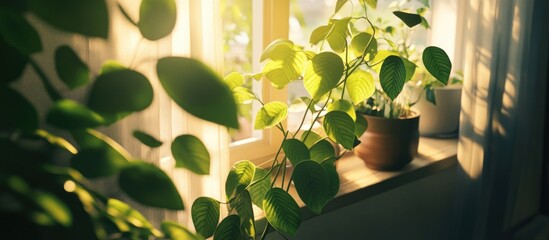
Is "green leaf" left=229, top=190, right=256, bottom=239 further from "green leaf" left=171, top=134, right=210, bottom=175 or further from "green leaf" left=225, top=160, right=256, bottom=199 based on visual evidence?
"green leaf" left=171, top=134, right=210, bottom=175

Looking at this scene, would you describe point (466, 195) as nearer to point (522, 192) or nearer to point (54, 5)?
point (522, 192)

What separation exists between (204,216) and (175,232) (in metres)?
0.35

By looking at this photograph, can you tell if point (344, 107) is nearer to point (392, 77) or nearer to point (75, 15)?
point (392, 77)

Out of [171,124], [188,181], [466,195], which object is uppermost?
[171,124]

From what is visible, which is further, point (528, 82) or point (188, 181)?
point (528, 82)

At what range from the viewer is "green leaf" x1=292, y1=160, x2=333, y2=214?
0.79 m

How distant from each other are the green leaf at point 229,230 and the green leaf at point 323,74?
0.77 ft

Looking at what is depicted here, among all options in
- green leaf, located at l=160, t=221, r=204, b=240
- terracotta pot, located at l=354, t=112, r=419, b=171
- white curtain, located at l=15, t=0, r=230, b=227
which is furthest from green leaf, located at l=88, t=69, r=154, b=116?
terracotta pot, located at l=354, t=112, r=419, b=171

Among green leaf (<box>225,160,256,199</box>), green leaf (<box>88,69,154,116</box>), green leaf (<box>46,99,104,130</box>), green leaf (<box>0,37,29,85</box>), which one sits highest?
green leaf (<box>0,37,29,85</box>)

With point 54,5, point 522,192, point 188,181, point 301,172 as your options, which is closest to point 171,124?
point 188,181

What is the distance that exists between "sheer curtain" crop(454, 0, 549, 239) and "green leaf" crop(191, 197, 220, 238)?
1009 millimetres

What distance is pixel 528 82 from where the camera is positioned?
65.3 inches

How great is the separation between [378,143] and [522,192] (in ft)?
→ 3.10

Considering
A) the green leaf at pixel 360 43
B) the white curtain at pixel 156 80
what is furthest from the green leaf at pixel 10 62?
the green leaf at pixel 360 43
